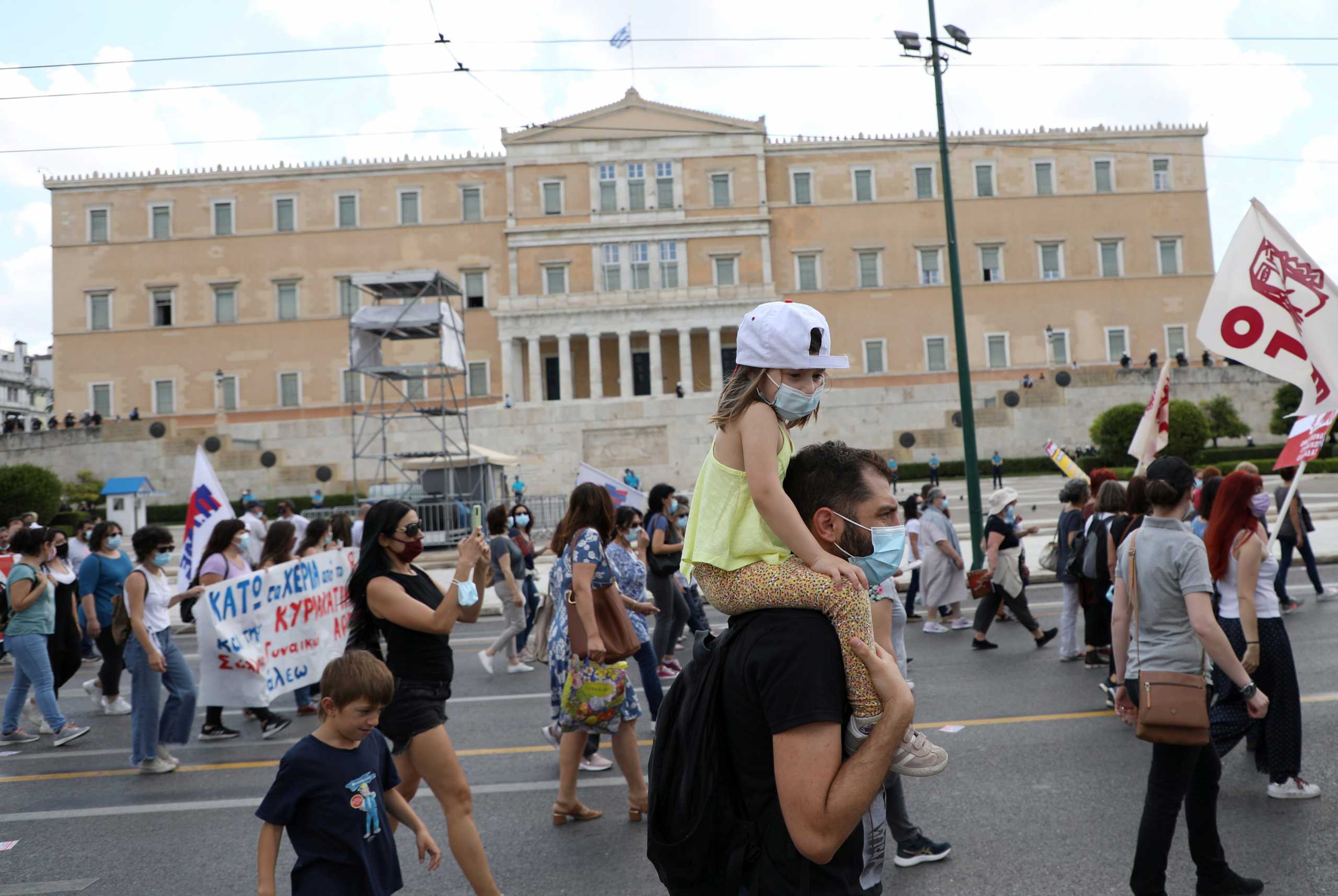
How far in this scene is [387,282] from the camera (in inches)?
939

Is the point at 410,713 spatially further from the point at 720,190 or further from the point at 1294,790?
the point at 720,190

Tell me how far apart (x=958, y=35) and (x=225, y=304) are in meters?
47.3

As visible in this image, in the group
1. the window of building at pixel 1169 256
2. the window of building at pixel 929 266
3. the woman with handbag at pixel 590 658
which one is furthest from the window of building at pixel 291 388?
the woman with handbag at pixel 590 658

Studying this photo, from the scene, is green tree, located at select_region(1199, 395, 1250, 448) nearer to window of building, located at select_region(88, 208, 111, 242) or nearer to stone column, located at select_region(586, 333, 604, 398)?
stone column, located at select_region(586, 333, 604, 398)

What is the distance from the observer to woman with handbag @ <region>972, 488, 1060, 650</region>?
9555 mm

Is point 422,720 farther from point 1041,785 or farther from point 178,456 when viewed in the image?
point 178,456

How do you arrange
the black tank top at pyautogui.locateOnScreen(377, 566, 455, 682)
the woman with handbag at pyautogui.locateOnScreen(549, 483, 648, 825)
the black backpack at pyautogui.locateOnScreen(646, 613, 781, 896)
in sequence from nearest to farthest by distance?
the black backpack at pyautogui.locateOnScreen(646, 613, 781, 896) → the black tank top at pyautogui.locateOnScreen(377, 566, 455, 682) → the woman with handbag at pyautogui.locateOnScreen(549, 483, 648, 825)

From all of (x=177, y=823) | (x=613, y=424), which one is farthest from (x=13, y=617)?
(x=613, y=424)

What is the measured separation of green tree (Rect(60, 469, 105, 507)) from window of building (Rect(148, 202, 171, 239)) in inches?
689

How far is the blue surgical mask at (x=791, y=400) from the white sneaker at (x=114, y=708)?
8410 mm

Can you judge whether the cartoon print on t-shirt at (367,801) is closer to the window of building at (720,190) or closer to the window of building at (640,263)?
the window of building at (640,263)

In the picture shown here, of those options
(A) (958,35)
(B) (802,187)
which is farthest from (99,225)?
(A) (958,35)

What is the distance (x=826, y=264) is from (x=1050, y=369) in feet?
40.0

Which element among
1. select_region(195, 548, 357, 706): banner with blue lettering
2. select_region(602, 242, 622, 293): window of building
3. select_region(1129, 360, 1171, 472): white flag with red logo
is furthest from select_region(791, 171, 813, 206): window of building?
select_region(195, 548, 357, 706): banner with blue lettering
